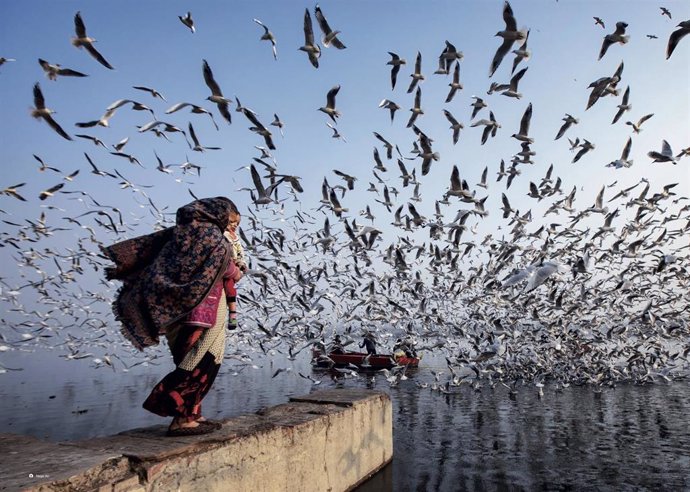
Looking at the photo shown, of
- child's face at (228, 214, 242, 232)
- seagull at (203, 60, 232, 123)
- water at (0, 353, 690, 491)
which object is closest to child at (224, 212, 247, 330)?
child's face at (228, 214, 242, 232)

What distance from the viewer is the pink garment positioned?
11.6ft

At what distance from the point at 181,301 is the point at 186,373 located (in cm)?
60

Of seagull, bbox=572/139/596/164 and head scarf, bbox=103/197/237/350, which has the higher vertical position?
seagull, bbox=572/139/596/164

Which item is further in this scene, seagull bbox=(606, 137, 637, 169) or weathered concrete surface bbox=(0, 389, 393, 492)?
seagull bbox=(606, 137, 637, 169)

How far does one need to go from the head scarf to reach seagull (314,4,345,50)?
3.96 m

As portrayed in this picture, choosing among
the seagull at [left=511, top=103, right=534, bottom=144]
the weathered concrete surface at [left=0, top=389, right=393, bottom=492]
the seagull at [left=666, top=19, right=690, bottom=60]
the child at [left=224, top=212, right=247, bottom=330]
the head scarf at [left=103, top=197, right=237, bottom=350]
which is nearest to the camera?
the weathered concrete surface at [left=0, top=389, right=393, bottom=492]

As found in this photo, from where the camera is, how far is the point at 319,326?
1091 cm

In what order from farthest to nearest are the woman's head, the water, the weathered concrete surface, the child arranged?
the water, the child, the woman's head, the weathered concrete surface

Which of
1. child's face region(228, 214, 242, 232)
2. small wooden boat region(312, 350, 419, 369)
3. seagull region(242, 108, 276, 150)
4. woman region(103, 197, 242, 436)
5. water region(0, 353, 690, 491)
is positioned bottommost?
water region(0, 353, 690, 491)

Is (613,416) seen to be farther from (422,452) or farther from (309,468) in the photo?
(309,468)

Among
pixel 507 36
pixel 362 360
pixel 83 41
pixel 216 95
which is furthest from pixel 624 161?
pixel 362 360

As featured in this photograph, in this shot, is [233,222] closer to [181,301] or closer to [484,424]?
[181,301]

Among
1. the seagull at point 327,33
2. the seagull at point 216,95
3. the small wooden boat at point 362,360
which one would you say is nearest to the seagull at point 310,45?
the seagull at point 327,33

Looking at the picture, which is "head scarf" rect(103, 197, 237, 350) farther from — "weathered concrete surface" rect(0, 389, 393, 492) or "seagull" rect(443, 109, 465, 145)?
"seagull" rect(443, 109, 465, 145)
